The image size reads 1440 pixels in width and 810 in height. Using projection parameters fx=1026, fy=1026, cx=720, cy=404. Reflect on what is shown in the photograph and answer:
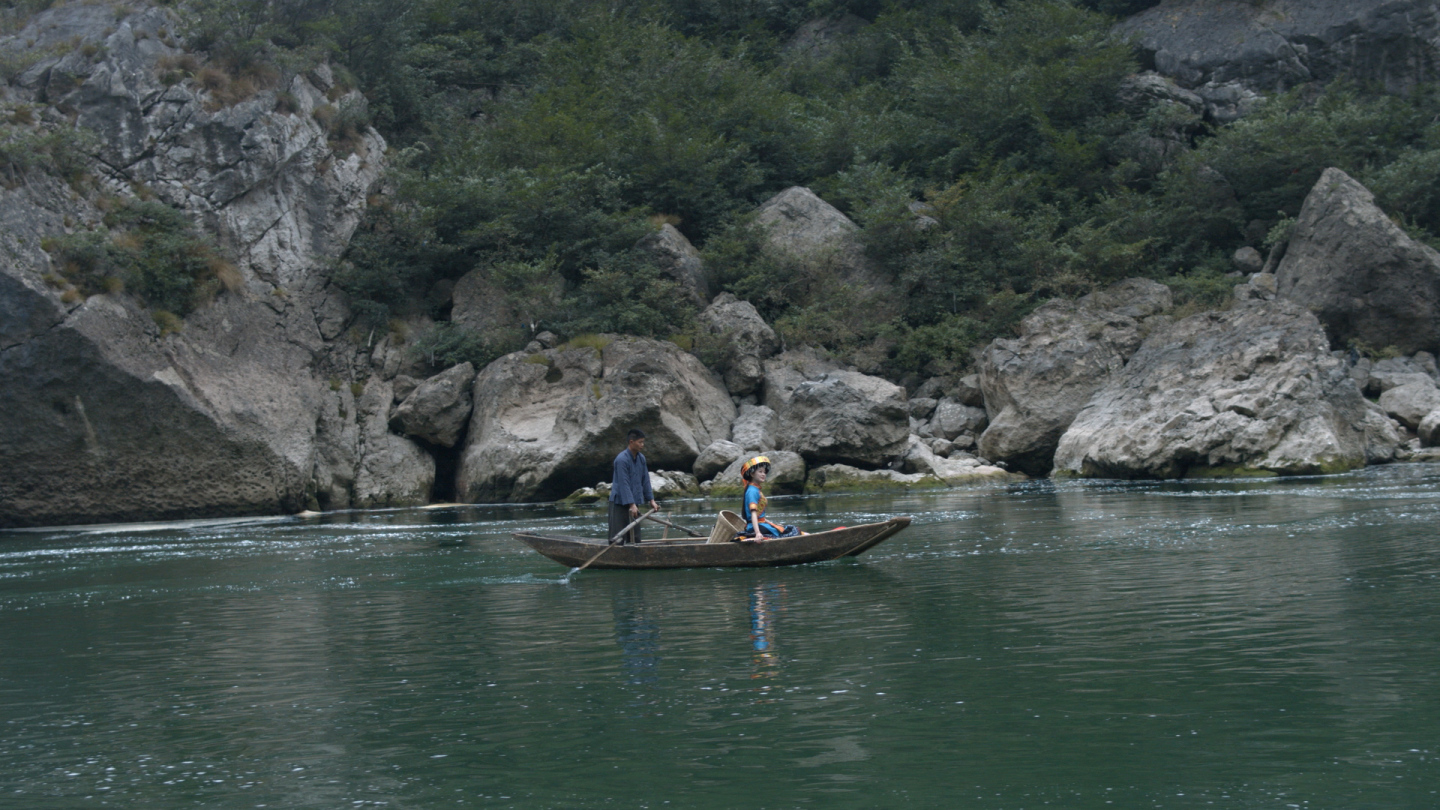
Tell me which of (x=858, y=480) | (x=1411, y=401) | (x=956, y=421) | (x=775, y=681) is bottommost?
(x=775, y=681)

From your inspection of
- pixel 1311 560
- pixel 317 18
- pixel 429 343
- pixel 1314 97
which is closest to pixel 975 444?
pixel 429 343

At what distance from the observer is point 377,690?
21.6 feet

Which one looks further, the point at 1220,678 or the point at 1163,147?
the point at 1163,147

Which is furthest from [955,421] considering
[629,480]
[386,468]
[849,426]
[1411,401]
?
[629,480]

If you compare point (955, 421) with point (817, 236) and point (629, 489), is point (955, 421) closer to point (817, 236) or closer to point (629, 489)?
point (817, 236)

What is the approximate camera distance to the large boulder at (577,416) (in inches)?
1020

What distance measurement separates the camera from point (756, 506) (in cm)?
1212

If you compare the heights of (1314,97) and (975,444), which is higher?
(1314,97)

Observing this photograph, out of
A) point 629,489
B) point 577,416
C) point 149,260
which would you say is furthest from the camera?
point 577,416

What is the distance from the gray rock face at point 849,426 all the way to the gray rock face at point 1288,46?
2089 cm

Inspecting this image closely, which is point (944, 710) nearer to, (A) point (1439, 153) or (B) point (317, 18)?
(A) point (1439, 153)

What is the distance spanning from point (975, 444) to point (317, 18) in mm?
26463

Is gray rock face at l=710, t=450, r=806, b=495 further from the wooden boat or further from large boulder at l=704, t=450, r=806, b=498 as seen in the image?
the wooden boat

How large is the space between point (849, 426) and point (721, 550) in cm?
1307
